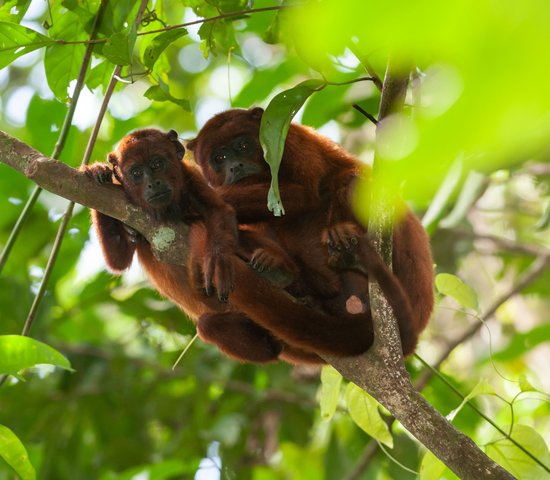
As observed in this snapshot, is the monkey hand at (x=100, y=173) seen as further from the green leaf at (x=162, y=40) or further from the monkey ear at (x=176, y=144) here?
the monkey ear at (x=176, y=144)

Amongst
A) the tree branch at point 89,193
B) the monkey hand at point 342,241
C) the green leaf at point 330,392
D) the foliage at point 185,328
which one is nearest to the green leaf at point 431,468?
the foliage at point 185,328

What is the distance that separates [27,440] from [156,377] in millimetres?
1012

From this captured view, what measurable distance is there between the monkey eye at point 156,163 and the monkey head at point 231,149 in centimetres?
36

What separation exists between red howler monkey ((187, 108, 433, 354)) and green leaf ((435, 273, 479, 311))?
15 cm

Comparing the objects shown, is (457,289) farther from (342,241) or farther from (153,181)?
(153,181)

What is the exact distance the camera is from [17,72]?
29.1 feet

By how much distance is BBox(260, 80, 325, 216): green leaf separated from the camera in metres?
1.98

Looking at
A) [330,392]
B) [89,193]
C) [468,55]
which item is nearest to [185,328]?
[330,392]

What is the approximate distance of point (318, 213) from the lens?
3.19 m

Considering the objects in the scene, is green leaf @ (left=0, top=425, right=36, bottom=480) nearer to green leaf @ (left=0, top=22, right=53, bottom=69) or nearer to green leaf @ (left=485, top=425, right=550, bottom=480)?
green leaf @ (left=0, top=22, right=53, bottom=69)

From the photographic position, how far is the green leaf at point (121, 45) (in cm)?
224

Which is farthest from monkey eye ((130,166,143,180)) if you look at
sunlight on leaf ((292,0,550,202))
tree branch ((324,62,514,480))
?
sunlight on leaf ((292,0,550,202))

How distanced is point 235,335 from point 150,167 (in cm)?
82

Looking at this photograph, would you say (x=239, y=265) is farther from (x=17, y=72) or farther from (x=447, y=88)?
(x=17, y=72)
